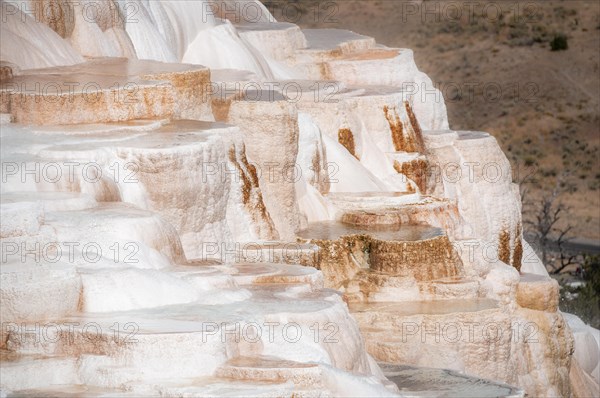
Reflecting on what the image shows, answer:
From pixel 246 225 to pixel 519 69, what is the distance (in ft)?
113

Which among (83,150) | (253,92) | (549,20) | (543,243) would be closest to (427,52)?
(549,20)

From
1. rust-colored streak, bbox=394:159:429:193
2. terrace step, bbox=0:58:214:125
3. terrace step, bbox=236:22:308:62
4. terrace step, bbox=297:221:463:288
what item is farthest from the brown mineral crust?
terrace step, bbox=236:22:308:62

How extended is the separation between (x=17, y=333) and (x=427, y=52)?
41957 millimetres

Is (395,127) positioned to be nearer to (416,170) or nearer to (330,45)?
(416,170)

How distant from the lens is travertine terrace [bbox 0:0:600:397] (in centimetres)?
1186

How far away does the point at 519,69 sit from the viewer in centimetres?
4972

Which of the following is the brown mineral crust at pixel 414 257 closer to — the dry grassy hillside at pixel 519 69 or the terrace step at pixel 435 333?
the terrace step at pixel 435 333

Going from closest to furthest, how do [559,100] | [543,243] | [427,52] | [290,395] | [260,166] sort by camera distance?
[290,395] < [260,166] < [543,243] < [559,100] < [427,52]

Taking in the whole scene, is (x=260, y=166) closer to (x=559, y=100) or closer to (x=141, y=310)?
(x=141, y=310)

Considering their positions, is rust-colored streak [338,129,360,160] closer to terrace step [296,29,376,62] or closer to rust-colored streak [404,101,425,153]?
rust-colored streak [404,101,425,153]

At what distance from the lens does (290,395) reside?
1139cm

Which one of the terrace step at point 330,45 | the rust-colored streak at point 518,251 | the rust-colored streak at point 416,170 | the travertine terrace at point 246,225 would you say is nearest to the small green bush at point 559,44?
the terrace step at point 330,45

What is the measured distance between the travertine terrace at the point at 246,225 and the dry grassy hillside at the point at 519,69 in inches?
679

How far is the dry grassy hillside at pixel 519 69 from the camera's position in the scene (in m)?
42.1
